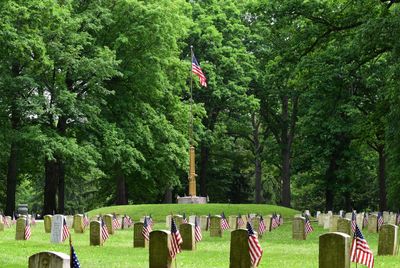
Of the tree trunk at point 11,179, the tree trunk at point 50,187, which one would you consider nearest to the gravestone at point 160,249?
the tree trunk at point 11,179

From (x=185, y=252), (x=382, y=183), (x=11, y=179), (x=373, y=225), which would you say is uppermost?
(x=382, y=183)

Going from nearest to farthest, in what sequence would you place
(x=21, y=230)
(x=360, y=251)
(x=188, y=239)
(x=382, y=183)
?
(x=360, y=251)
(x=188, y=239)
(x=21, y=230)
(x=382, y=183)

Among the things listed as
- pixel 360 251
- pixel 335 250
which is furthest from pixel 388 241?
pixel 335 250

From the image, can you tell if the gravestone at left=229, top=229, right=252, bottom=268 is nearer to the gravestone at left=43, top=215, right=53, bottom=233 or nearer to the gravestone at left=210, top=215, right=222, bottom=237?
the gravestone at left=210, top=215, right=222, bottom=237

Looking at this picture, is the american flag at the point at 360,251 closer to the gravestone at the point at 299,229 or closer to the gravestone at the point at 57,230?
the gravestone at the point at 299,229

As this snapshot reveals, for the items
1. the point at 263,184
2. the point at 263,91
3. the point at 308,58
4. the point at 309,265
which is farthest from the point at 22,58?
the point at 263,184

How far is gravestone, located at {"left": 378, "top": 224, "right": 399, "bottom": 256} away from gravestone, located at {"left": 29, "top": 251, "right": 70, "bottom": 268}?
10132 mm

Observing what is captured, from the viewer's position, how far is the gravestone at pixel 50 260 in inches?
300

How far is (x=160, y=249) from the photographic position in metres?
13.0

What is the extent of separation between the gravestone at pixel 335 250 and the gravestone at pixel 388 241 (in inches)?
212

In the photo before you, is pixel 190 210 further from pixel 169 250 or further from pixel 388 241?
pixel 169 250

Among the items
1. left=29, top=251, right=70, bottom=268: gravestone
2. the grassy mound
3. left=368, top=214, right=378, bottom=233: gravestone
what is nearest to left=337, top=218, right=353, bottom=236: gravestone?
left=368, top=214, right=378, bottom=233: gravestone

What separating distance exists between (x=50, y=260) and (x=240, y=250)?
563cm

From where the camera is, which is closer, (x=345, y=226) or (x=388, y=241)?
(x=388, y=241)
